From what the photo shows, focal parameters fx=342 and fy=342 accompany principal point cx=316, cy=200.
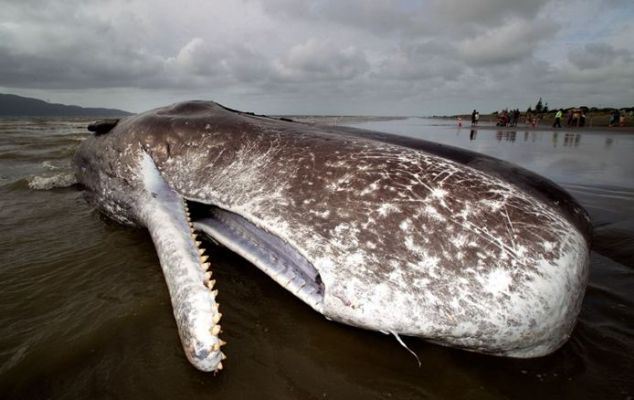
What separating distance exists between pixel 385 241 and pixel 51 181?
7.64 metres

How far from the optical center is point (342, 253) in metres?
2.20

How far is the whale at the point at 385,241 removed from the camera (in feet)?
6.42

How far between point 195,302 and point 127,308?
1126 mm

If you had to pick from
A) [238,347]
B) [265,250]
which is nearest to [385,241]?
[265,250]

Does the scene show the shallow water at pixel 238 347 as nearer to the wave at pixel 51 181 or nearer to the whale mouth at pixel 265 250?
the whale mouth at pixel 265 250

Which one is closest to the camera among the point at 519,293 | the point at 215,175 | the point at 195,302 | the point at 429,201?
the point at 519,293

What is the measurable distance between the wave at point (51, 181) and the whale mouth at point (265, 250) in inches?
213

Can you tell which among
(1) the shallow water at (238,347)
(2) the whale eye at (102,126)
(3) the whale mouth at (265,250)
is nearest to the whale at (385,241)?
(3) the whale mouth at (265,250)

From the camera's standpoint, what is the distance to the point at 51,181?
7004 millimetres

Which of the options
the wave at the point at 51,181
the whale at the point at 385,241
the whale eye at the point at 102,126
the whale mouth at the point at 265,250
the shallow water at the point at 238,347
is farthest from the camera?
the wave at the point at 51,181

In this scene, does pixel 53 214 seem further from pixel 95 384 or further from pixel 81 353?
pixel 95 384

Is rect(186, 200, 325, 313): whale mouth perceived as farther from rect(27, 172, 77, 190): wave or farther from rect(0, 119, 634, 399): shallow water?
rect(27, 172, 77, 190): wave

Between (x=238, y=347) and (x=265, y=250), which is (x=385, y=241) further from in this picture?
(x=238, y=347)

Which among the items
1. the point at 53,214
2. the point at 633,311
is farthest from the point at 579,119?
the point at 53,214
